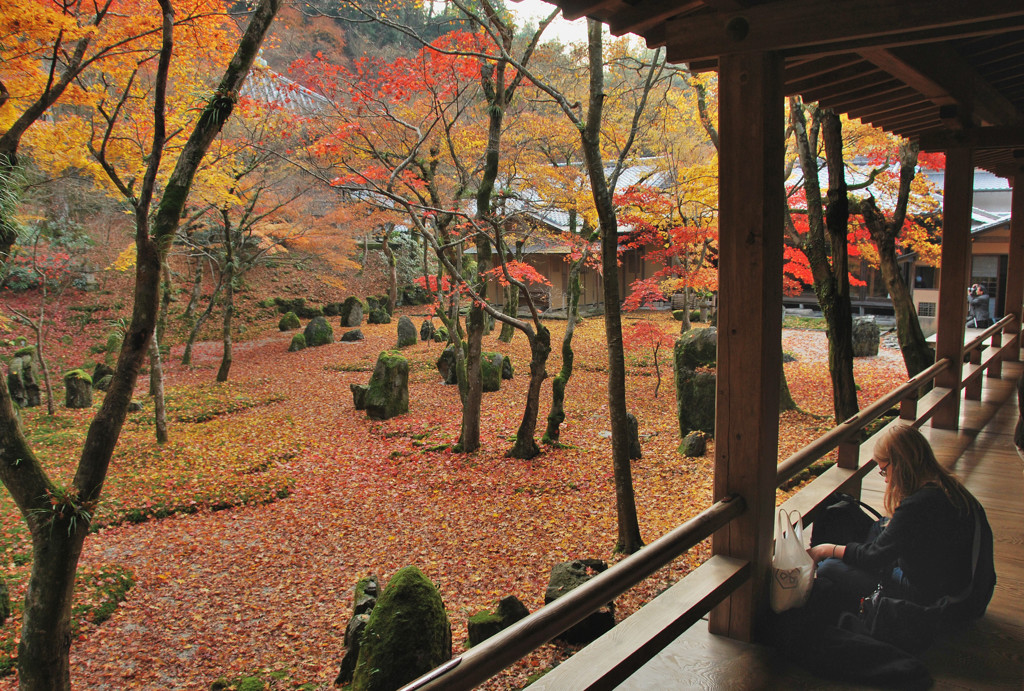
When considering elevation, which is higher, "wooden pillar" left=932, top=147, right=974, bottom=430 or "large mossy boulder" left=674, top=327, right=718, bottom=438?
"wooden pillar" left=932, top=147, right=974, bottom=430

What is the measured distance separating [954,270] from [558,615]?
541 cm

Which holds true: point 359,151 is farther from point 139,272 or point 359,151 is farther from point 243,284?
point 243,284

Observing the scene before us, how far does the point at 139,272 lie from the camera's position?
4.82 meters

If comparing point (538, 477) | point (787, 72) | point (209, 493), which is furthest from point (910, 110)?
point (209, 493)

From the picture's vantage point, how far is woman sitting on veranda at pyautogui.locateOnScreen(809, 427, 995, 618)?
2.58 metres

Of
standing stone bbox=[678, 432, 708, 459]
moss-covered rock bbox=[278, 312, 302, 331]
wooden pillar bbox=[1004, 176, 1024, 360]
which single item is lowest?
standing stone bbox=[678, 432, 708, 459]

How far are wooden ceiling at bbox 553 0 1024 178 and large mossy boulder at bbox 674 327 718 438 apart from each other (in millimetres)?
5181

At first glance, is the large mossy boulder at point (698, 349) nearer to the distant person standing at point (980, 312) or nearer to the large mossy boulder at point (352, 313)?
the distant person standing at point (980, 312)

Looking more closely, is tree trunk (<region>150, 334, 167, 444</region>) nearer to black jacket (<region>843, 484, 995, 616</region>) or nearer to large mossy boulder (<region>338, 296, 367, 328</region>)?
black jacket (<region>843, 484, 995, 616</region>)

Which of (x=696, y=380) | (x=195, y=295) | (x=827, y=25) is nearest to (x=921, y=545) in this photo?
(x=827, y=25)

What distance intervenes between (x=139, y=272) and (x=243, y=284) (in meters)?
20.7

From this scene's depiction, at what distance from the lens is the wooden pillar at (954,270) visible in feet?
17.5

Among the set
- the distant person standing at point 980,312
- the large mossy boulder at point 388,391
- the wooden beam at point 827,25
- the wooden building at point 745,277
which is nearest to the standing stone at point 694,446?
the large mossy boulder at point 388,391

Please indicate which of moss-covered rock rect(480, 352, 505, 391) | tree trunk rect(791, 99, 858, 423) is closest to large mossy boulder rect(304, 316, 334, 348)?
moss-covered rock rect(480, 352, 505, 391)
